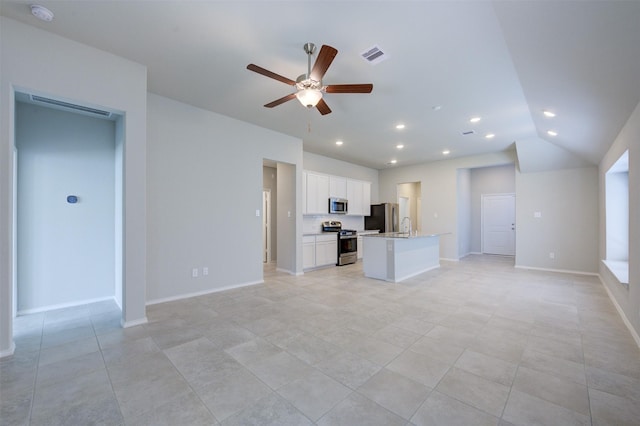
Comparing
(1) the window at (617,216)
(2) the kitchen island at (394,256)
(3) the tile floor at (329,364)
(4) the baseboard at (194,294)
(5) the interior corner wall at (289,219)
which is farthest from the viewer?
(5) the interior corner wall at (289,219)

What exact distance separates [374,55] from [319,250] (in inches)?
177

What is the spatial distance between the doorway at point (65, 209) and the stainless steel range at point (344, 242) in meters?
4.46

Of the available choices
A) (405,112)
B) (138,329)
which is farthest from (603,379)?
(138,329)

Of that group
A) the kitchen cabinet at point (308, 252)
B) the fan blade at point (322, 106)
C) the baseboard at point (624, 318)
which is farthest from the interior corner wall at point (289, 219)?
the baseboard at point (624, 318)

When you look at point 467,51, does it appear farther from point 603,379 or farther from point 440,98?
point 603,379

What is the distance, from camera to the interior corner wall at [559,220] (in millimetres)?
5797

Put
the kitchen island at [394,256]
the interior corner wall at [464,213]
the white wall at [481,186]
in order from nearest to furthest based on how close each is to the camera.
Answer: the kitchen island at [394,256]
the interior corner wall at [464,213]
the white wall at [481,186]

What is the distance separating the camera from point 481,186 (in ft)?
29.8

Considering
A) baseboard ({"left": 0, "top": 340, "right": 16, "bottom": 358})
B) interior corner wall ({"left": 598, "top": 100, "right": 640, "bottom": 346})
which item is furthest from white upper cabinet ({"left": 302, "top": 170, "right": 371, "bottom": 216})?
interior corner wall ({"left": 598, "top": 100, "right": 640, "bottom": 346})

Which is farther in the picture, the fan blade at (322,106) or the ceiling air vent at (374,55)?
the fan blade at (322,106)

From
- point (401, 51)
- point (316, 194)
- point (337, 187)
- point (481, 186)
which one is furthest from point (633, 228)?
point (481, 186)

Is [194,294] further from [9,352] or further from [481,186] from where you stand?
[481,186]

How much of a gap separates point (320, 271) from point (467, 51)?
4771 millimetres

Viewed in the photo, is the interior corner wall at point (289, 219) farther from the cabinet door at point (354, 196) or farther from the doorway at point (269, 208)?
the cabinet door at point (354, 196)
